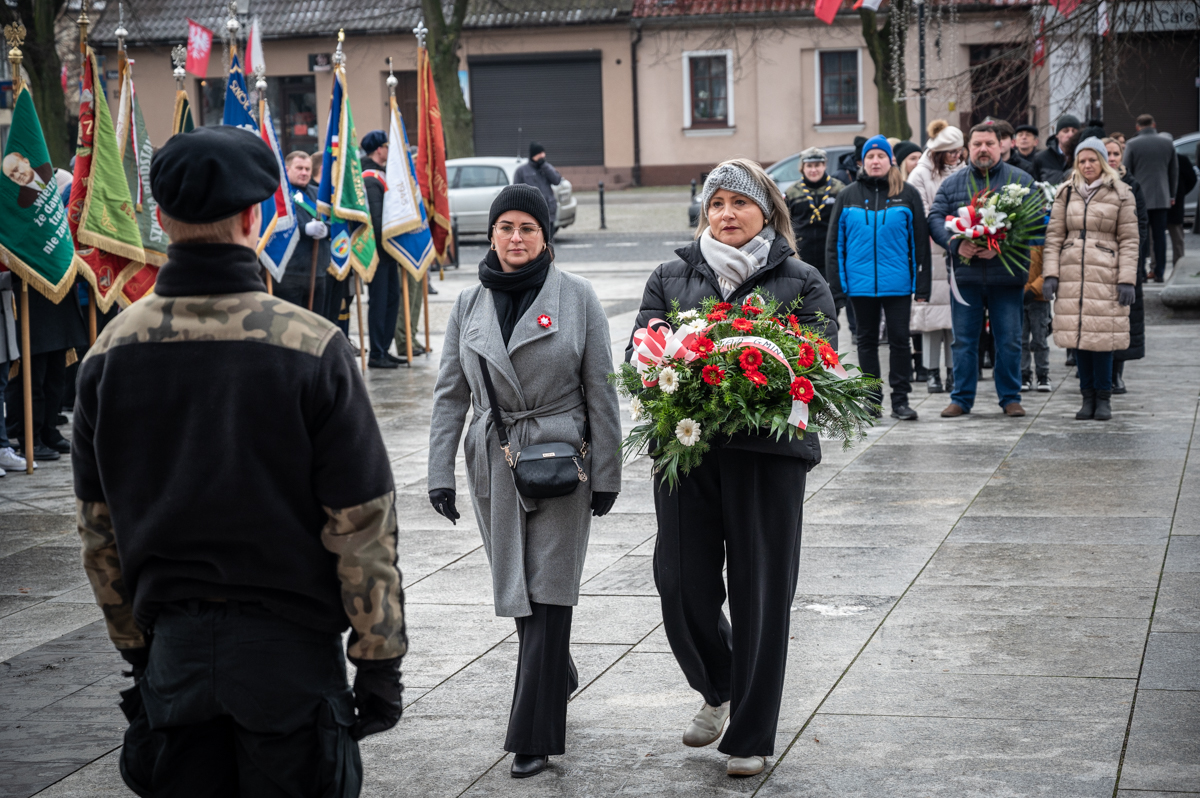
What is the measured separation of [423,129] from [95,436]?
12600 mm

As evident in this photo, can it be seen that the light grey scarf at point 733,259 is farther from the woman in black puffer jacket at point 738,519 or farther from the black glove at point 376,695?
the black glove at point 376,695

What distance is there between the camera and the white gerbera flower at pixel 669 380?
4.14 metres

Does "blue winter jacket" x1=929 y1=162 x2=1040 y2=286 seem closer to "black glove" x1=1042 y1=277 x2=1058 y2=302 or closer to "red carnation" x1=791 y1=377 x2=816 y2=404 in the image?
"black glove" x1=1042 y1=277 x2=1058 y2=302

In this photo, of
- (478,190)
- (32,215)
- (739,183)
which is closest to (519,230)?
(739,183)

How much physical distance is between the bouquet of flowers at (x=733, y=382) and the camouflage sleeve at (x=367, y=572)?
1.46 metres

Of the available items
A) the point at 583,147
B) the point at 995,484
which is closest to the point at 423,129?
the point at 995,484

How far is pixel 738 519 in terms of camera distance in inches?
168

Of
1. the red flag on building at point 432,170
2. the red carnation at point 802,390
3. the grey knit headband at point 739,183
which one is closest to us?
the red carnation at point 802,390

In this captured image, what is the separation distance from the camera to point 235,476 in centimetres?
271

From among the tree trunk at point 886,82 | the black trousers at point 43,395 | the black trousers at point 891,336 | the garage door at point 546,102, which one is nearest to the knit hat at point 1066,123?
the black trousers at point 891,336

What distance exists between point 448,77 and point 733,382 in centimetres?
2681

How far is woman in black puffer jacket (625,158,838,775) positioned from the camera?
4.17 meters

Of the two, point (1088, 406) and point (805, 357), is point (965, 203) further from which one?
point (805, 357)

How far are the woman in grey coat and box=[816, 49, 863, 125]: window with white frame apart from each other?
34.1m
